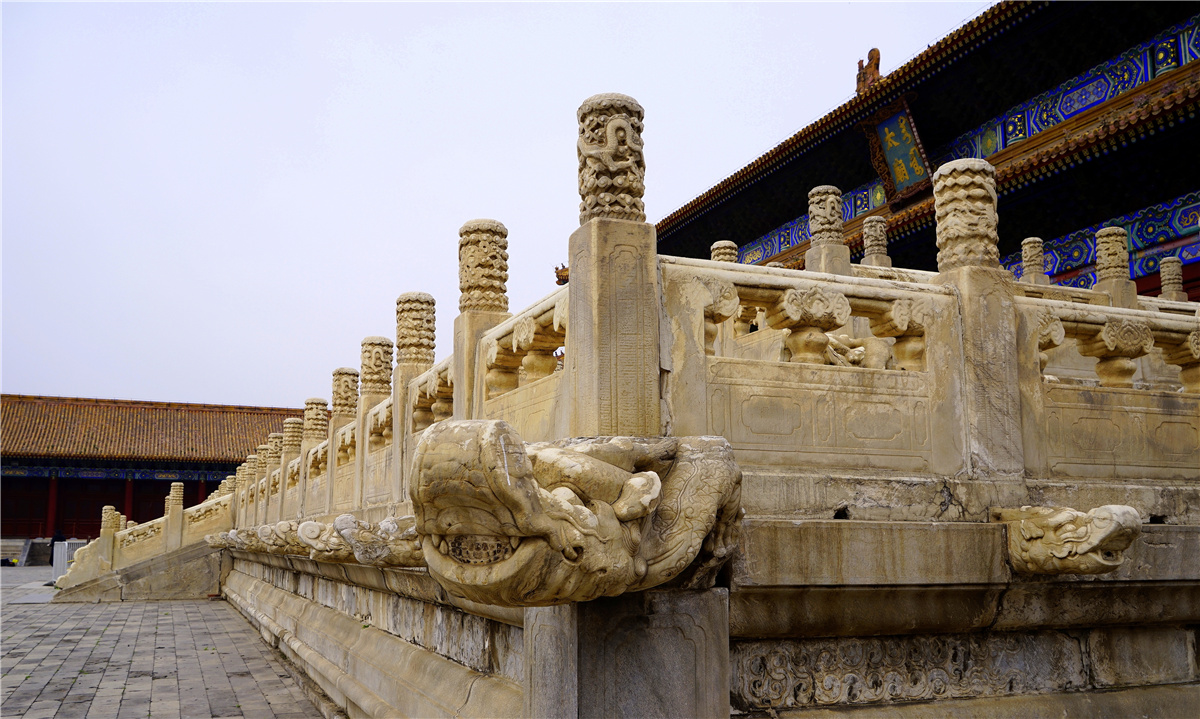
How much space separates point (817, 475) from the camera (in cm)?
457

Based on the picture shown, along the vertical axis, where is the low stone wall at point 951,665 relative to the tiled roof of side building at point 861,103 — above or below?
below

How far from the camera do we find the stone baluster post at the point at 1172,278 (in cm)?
1257

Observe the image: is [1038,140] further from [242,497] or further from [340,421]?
[242,497]

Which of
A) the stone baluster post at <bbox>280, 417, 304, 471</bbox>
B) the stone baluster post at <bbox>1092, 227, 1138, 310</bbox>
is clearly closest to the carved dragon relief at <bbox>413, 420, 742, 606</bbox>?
the stone baluster post at <bbox>1092, 227, 1138, 310</bbox>

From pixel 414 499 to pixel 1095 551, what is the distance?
10.2 ft

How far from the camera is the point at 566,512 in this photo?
10.8 ft

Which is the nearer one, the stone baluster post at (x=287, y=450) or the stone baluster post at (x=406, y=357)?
the stone baluster post at (x=406, y=357)

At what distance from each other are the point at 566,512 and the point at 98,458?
1709 inches

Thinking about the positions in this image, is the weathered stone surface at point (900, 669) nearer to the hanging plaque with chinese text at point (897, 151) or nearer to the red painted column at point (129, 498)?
the hanging plaque with chinese text at point (897, 151)

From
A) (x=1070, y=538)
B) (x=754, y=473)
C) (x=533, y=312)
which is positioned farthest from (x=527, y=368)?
(x=1070, y=538)

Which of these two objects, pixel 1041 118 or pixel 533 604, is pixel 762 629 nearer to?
pixel 533 604

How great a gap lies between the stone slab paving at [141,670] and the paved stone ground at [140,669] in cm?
1

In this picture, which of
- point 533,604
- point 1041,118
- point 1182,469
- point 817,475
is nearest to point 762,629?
point 817,475

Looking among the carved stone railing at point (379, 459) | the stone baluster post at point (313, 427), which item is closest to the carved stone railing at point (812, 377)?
the carved stone railing at point (379, 459)
